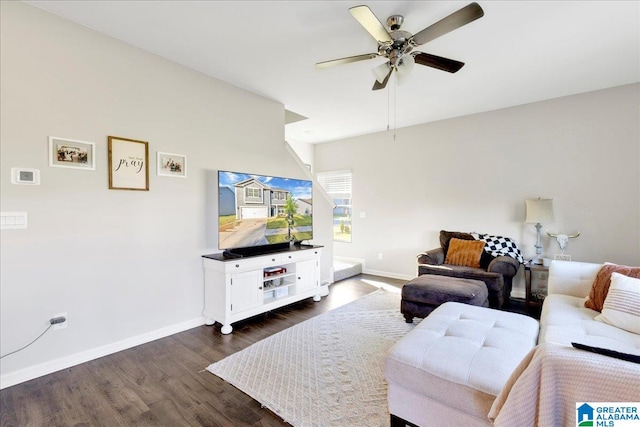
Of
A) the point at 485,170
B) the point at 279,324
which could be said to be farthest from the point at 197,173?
the point at 485,170

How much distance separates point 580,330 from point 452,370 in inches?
42.8

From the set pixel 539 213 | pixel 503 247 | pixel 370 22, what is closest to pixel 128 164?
pixel 370 22

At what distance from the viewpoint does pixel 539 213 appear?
358 centimetres

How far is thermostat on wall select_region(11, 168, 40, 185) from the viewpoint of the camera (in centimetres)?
207

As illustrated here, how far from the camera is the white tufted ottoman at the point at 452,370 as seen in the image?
1326 mm

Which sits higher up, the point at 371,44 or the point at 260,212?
the point at 371,44

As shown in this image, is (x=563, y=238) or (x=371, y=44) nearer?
(x=371, y=44)

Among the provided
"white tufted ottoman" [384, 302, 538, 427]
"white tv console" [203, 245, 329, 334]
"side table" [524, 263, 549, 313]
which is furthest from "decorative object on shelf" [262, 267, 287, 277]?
"side table" [524, 263, 549, 313]

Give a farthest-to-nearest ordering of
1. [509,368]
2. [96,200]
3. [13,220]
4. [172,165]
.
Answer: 1. [172,165]
2. [96,200]
3. [13,220]
4. [509,368]

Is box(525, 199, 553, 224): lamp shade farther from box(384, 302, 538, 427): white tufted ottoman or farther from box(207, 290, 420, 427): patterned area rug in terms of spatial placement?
box(384, 302, 538, 427): white tufted ottoman

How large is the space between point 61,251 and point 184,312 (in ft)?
3.97

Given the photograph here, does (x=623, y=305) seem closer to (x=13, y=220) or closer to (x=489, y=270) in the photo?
(x=489, y=270)

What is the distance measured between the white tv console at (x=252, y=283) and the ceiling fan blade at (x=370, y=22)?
2313 mm

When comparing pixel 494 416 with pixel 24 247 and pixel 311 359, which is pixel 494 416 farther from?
pixel 24 247
